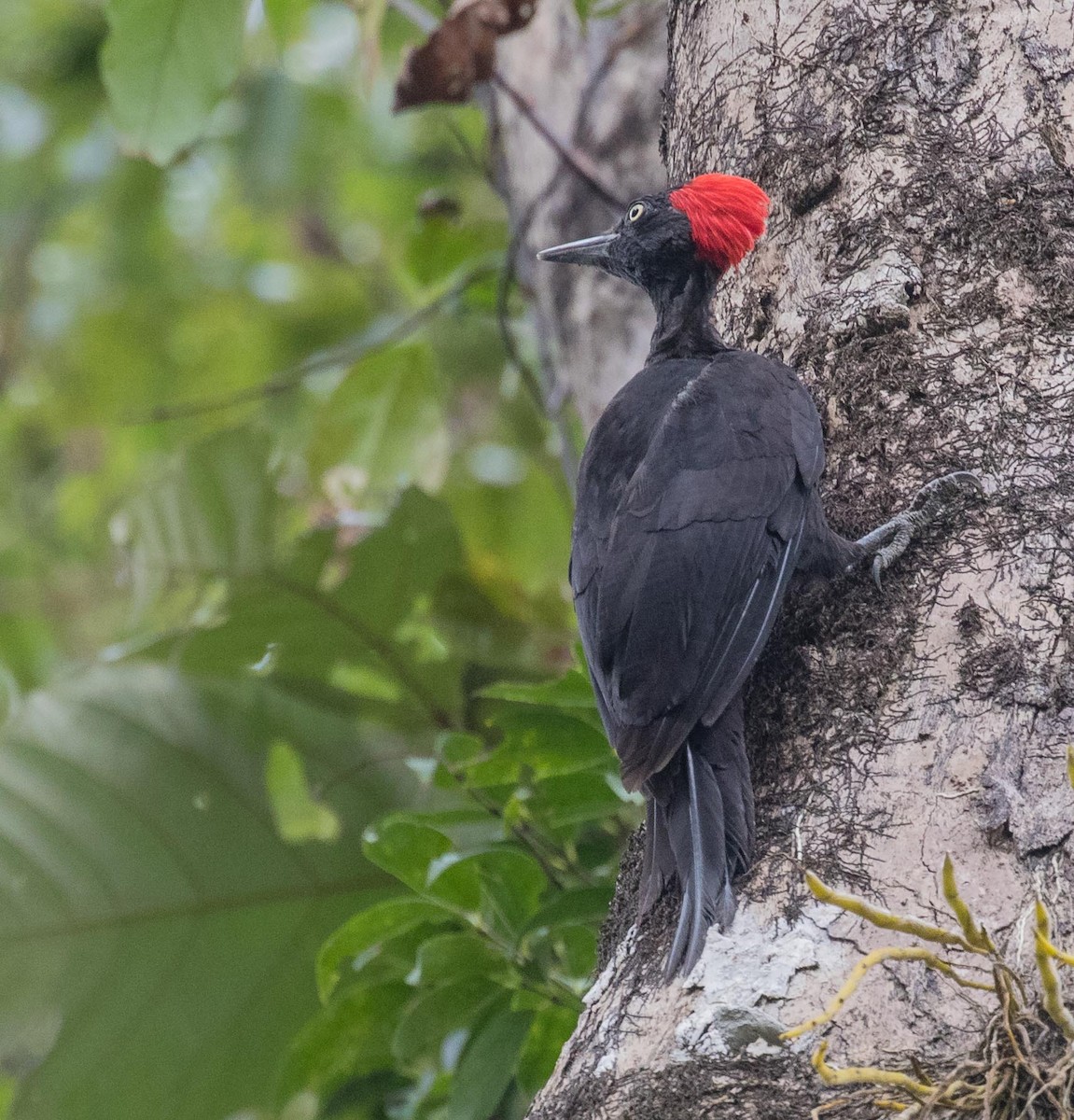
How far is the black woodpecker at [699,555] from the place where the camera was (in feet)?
7.58

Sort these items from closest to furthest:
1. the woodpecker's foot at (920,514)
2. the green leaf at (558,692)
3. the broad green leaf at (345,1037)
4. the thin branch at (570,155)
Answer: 1. the woodpecker's foot at (920,514)
2. the green leaf at (558,692)
3. the broad green leaf at (345,1037)
4. the thin branch at (570,155)

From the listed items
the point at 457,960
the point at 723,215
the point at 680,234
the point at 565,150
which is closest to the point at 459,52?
the point at 565,150

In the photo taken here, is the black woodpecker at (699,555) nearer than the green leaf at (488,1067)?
Yes

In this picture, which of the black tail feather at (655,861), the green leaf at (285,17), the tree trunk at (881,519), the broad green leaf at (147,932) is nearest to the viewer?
the tree trunk at (881,519)

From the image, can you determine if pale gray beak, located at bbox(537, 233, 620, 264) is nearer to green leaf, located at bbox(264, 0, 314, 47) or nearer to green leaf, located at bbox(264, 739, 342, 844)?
green leaf, located at bbox(264, 0, 314, 47)

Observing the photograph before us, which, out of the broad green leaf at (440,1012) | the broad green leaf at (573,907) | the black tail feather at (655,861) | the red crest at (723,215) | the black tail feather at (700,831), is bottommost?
the broad green leaf at (440,1012)

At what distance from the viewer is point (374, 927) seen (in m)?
2.99

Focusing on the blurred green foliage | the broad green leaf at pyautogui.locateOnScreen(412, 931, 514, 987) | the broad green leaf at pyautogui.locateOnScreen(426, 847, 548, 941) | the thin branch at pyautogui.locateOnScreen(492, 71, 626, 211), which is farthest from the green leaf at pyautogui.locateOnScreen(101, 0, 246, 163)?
the broad green leaf at pyautogui.locateOnScreen(412, 931, 514, 987)

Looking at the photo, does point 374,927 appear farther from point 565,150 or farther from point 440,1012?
point 565,150

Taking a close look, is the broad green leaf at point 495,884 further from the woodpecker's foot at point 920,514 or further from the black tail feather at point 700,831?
the woodpecker's foot at point 920,514

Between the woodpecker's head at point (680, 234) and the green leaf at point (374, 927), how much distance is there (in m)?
1.47

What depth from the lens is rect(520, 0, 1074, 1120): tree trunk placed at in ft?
6.32

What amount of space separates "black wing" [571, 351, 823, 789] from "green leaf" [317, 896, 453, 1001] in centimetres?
68

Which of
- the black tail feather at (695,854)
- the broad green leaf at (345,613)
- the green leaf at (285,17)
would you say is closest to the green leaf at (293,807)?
the broad green leaf at (345,613)
